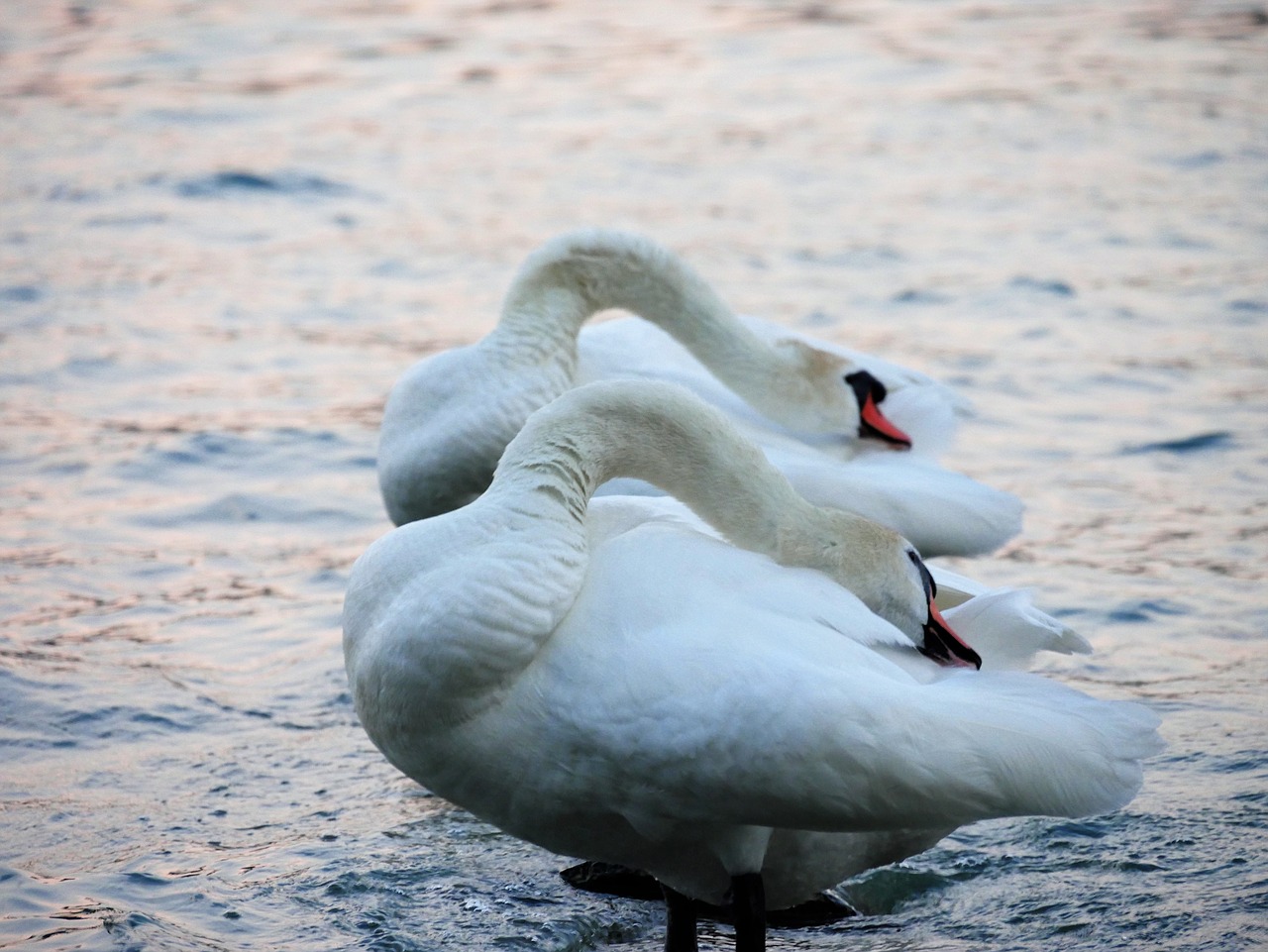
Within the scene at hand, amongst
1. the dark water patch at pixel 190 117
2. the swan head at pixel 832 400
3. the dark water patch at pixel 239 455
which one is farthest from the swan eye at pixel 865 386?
the dark water patch at pixel 190 117

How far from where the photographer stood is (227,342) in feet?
31.1

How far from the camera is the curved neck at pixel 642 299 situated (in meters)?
5.83

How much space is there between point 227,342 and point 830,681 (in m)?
6.38

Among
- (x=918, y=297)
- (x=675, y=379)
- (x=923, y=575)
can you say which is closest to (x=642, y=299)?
(x=675, y=379)

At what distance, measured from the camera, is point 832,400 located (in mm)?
5973

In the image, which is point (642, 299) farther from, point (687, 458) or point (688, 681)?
point (688, 681)

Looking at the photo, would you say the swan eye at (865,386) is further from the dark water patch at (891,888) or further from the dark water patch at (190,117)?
the dark water patch at (190,117)

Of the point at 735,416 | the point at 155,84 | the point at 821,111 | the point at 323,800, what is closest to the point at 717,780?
the point at 323,800

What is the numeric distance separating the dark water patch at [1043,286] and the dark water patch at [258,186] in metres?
4.53

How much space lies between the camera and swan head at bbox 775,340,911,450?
234 inches

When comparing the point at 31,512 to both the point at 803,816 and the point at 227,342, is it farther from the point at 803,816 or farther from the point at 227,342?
the point at 803,816

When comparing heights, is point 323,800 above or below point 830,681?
below

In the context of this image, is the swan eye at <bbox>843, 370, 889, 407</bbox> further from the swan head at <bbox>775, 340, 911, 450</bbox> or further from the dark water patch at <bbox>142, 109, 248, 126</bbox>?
the dark water patch at <bbox>142, 109, 248, 126</bbox>

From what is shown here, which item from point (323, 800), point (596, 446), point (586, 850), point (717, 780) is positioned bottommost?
point (323, 800)
